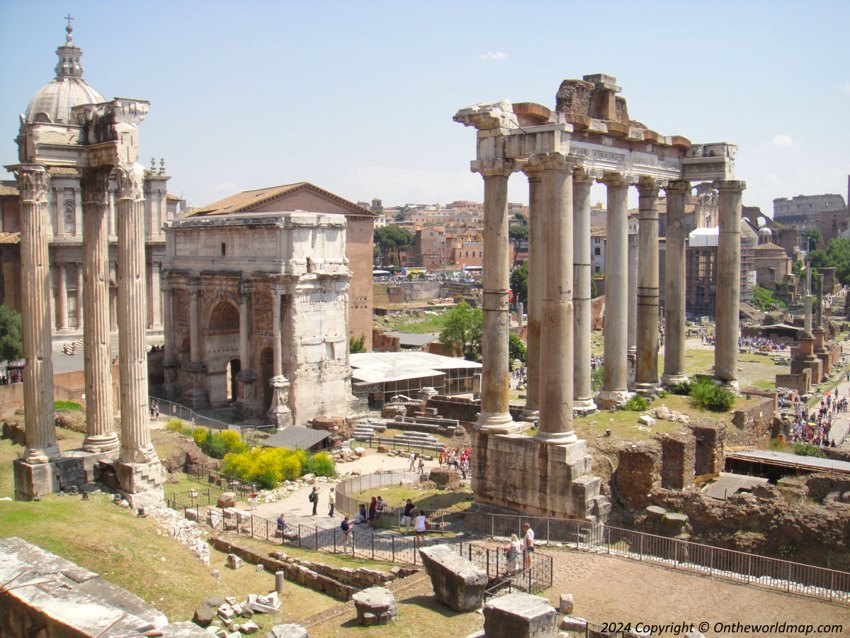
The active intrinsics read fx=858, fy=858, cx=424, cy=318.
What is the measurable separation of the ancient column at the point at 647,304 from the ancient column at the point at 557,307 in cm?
624

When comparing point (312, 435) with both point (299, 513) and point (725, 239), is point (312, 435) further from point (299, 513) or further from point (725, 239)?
point (725, 239)

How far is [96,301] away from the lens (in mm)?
17750

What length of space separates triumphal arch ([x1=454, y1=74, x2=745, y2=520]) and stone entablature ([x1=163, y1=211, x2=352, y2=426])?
726 inches

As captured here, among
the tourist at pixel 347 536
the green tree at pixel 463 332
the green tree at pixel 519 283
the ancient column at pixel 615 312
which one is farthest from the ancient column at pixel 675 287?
the green tree at pixel 519 283

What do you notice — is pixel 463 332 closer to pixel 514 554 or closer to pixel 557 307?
pixel 557 307

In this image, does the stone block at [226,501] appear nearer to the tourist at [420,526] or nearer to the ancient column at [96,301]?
the ancient column at [96,301]

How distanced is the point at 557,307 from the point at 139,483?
9034 mm

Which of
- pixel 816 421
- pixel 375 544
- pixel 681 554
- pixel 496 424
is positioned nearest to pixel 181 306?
pixel 375 544

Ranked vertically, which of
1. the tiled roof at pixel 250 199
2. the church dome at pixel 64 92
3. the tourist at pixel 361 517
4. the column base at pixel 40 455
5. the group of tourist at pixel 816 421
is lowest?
the group of tourist at pixel 816 421

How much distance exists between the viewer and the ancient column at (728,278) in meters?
21.9

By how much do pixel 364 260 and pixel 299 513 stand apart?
40.6 meters

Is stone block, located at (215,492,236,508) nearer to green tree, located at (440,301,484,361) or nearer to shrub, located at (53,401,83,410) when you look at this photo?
shrub, located at (53,401,83,410)

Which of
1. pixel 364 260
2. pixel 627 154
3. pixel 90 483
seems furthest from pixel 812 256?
pixel 90 483

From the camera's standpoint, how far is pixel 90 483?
57.6ft
